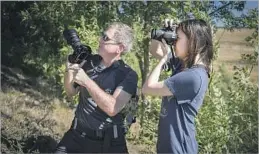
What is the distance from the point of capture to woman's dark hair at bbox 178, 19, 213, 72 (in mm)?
2615

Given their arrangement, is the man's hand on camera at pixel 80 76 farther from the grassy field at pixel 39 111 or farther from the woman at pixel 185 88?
the grassy field at pixel 39 111

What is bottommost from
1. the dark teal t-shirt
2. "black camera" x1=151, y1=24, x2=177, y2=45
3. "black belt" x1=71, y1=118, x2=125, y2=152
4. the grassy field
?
the grassy field

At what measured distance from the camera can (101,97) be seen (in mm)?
2848

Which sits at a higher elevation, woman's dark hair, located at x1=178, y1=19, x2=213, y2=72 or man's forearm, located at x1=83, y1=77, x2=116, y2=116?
woman's dark hair, located at x1=178, y1=19, x2=213, y2=72

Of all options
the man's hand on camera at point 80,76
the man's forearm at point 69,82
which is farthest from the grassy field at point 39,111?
the man's hand on camera at point 80,76

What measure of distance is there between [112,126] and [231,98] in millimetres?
2302

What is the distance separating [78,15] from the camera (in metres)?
6.71

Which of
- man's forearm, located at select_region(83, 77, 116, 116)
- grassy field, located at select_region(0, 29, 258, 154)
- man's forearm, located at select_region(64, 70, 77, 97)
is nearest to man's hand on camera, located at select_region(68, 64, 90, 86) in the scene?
man's forearm, located at select_region(83, 77, 116, 116)

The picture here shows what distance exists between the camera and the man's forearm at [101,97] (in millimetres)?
2850

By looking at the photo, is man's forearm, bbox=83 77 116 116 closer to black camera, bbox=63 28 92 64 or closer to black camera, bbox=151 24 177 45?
black camera, bbox=63 28 92 64

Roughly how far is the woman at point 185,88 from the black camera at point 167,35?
5 cm

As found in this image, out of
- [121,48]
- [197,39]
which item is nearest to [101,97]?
[121,48]

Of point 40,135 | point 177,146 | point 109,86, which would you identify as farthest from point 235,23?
point 177,146

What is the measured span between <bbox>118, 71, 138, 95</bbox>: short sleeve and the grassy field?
214 cm
